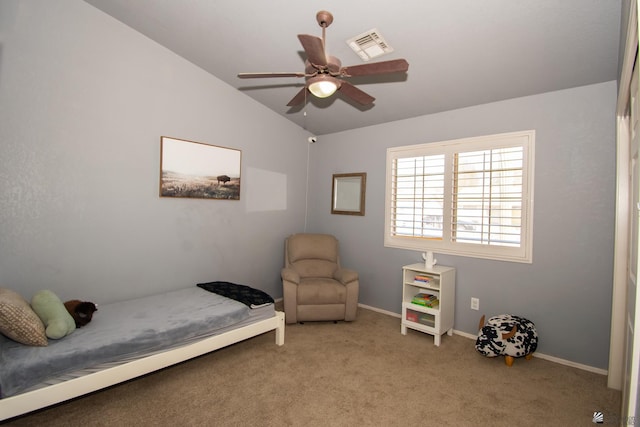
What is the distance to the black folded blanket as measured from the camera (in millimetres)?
2893

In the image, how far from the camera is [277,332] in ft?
9.92

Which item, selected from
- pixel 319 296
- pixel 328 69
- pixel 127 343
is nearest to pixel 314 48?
pixel 328 69

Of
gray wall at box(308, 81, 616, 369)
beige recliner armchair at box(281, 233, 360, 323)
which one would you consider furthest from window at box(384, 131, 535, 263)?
beige recliner armchair at box(281, 233, 360, 323)

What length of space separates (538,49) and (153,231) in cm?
376

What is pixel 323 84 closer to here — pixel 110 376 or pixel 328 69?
pixel 328 69

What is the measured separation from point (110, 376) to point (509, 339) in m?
3.05

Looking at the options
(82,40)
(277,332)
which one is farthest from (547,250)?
(82,40)

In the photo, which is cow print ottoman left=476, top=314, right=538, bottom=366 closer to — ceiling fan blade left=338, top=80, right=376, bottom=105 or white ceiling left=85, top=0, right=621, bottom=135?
white ceiling left=85, top=0, right=621, bottom=135

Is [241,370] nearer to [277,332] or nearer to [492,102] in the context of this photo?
[277,332]

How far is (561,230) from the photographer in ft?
9.23

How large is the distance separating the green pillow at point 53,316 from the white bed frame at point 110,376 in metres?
0.33

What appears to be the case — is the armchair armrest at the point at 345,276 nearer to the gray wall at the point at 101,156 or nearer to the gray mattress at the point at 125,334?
the gray mattress at the point at 125,334

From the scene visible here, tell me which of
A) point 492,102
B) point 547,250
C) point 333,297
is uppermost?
point 492,102

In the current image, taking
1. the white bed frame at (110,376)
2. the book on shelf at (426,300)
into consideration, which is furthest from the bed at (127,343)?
the book on shelf at (426,300)
